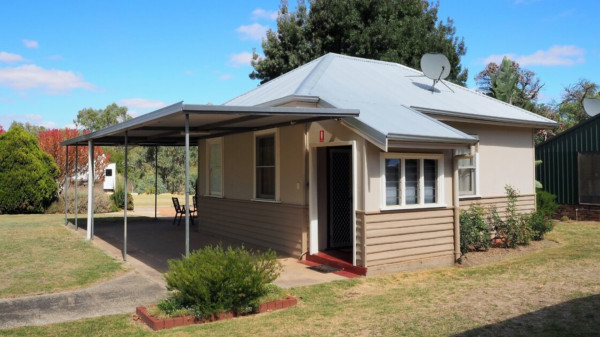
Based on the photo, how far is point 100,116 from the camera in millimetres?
59312

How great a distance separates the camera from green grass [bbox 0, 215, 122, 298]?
770 centimetres

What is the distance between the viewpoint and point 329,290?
7.22m

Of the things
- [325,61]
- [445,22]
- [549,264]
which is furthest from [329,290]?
[445,22]

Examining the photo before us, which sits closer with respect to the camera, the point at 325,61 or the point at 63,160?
the point at 325,61

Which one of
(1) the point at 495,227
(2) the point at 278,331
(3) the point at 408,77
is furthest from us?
(3) the point at 408,77

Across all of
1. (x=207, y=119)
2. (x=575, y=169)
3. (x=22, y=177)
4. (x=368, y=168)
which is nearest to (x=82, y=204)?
(x=22, y=177)

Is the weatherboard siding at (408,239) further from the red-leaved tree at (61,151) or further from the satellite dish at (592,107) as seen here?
the red-leaved tree at (61,151)

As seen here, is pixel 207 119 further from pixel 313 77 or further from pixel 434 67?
pixel 434 67

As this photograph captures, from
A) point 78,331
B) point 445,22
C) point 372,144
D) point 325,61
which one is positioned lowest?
point 78,331

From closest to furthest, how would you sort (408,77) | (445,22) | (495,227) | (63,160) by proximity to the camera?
1. (495,227)
2. (408,77)
3. (63,160)
4. (445,22)

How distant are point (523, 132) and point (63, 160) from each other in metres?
19.7

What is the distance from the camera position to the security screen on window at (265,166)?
34.5 ft

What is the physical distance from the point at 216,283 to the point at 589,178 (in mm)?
14040

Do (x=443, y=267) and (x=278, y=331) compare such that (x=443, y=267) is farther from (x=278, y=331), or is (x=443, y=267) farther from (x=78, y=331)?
(x=78, y=331)
